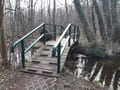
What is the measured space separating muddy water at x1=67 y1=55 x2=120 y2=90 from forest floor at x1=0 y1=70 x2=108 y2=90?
63.5 inches

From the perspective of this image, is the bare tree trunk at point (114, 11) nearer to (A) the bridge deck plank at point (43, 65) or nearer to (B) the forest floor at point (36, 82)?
(A) the bridge deck plank at point (43, 65)

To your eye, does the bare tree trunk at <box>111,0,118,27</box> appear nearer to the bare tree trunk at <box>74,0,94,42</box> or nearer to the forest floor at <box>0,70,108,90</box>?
the bare tree trunk at <box>74,0,94,42</box>

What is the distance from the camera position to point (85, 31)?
9539 millimetres

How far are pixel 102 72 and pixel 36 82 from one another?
12.1 feet

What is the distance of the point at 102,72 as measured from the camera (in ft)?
20.2

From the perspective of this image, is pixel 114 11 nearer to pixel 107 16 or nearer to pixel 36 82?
pixel 107 16

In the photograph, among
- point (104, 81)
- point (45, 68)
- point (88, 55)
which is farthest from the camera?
point (88, 55)

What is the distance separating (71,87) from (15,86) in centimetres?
131

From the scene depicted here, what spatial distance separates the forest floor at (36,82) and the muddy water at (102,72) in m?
1.61

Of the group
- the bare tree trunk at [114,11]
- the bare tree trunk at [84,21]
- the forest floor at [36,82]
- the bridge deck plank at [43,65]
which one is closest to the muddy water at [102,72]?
the bridge deck plank at [43,65]

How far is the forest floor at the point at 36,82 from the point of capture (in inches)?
127

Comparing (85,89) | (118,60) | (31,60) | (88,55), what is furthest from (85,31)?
(85,89)

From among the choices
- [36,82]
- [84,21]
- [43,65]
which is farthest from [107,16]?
[36,82]

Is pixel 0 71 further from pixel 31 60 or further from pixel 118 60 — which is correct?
pixel 118 60
